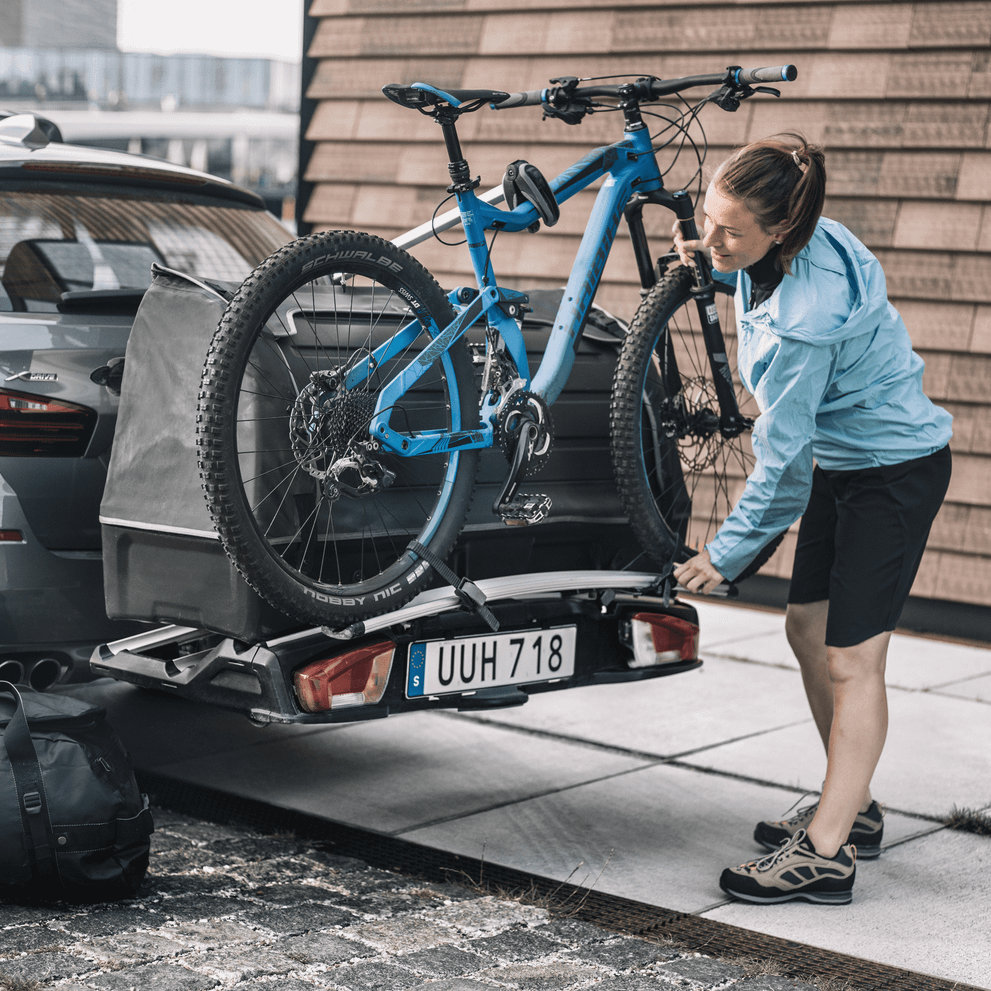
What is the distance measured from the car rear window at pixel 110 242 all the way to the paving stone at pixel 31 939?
1535 millimetres

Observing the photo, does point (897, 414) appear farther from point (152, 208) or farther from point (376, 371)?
point (152, 208)

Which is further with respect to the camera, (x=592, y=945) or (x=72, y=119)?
(x=72, y=119)

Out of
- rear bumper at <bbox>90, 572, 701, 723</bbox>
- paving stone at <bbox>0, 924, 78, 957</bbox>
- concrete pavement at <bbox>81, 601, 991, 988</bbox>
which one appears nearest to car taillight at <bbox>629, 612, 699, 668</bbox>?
rear bumper at <bbox>90, 572, 701, 723</bbox>

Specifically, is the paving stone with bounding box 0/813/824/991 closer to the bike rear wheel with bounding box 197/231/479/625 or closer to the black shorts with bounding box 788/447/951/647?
the bike rear wheel with bounding box 197/231/479/625

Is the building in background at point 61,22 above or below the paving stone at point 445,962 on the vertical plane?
above

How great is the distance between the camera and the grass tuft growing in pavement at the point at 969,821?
12.5 ft

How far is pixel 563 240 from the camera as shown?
7.12 meters

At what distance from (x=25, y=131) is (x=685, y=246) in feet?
6.29

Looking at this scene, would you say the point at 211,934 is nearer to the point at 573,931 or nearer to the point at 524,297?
the point at 573,931

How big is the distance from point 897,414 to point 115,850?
208 centimetres

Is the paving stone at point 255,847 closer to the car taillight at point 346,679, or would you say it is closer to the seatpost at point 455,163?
the car taillight at point 346,679

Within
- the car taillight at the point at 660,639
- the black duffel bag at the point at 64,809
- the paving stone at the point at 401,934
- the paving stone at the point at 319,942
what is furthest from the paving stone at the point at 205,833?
the car taillight at the point at 660,639

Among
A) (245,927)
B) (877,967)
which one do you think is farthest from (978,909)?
(245,927)

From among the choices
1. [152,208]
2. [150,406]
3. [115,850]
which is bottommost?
[115,850]
